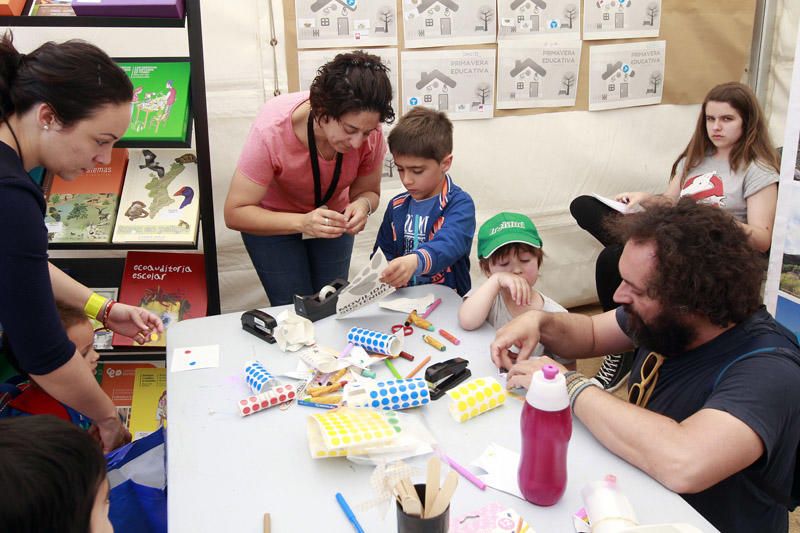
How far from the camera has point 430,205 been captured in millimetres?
2326

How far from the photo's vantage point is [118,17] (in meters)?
2.42

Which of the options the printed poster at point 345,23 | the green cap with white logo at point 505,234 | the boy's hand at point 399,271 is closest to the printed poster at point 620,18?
the printed poster at point 345,23

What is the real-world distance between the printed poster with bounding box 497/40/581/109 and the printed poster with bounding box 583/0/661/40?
0.13m

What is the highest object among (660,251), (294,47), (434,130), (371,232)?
(294,47)

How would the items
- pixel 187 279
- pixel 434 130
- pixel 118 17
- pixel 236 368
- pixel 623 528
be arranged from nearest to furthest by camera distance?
pixel 623 528 < pixel 236 368 < pixel 434 130 < pixel 118 17 < pixel 187 279

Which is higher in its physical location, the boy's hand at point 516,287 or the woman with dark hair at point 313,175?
the woman with dark hair at point 313,175

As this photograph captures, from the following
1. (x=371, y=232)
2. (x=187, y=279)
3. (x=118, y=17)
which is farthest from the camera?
(x=371, y=232)

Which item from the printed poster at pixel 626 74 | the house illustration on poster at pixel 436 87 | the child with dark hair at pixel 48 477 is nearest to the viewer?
the child with dark hair at pixel 48 477

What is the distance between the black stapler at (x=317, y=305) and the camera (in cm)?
196

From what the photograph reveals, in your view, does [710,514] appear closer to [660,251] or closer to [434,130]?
[660,251]

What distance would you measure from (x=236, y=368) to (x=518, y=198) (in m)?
2.39

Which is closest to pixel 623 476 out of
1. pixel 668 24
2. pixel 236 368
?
pixel 236 368

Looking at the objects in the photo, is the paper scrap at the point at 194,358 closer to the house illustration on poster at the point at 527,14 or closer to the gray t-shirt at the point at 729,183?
the gray t-shirt at the point at 729,183

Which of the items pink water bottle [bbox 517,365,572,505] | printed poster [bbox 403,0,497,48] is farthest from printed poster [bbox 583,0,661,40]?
pink water bottle [bbox 517,365,572,505]
